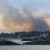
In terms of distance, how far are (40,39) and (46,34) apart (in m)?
3.66

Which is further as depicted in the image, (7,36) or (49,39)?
(49,39)

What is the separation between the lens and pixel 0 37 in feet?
129

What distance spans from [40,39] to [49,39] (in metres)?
1.85

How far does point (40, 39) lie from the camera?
42719 mm

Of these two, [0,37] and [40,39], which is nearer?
[0,37]

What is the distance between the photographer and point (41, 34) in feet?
129

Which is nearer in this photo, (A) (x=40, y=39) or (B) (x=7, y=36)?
(B) (x=7, y=36)

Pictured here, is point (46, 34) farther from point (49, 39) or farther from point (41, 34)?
point (49, 39)

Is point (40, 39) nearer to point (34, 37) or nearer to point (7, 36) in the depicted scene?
point (34, 37)

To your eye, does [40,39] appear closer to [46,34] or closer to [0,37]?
[46,34]

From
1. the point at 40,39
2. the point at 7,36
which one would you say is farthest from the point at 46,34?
the point at 7,36

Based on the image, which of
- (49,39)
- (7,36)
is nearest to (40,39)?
(49,39)

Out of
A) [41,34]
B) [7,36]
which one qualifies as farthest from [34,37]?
[7,36]

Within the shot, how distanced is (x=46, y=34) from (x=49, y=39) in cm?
401
